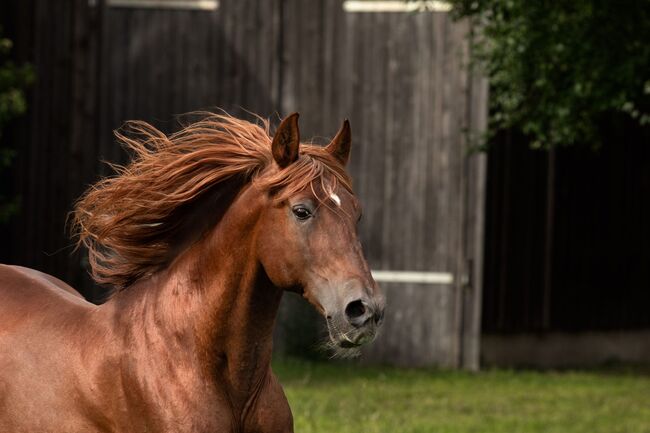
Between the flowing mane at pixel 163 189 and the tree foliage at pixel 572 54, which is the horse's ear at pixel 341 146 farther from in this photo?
the tree foliage at pixel 572 54

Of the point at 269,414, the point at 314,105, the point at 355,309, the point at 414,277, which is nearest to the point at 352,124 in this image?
the point at 314,105

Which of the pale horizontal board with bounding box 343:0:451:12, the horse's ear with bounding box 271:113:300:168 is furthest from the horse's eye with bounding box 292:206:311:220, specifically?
the pale horizontal board with bounding box 343:0:451:12

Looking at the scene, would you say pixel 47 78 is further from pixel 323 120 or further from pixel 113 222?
pixel 113 222

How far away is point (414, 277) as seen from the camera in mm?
15281

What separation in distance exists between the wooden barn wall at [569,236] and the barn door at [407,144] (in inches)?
31.2

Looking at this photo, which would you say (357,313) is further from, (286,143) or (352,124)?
(352,124)

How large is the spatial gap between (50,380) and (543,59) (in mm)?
6961

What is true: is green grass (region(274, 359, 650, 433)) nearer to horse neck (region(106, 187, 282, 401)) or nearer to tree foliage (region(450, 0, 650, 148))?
tree foliage (region(450, 0, 650, 148))

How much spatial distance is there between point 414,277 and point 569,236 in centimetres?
310

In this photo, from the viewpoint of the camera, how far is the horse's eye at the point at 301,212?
4453 mm

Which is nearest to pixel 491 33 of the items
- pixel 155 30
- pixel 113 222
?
pixel 155 30

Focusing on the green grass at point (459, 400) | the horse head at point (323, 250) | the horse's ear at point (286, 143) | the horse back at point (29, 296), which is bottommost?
the green grass at point (459, 400)

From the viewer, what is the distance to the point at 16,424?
Result: 196 inches

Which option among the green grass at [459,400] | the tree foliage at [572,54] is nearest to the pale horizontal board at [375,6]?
the tree foliage at [572,54]
